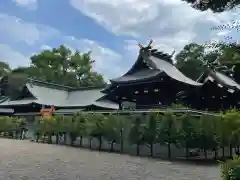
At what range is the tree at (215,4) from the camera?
3.80 metres

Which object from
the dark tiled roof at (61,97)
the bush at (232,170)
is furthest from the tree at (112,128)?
the dark tiled roof at (61,97)

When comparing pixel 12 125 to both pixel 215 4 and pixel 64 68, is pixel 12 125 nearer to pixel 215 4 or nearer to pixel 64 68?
pixel 215 4

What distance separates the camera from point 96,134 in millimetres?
16781

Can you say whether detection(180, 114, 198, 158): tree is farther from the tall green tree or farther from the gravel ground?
the tall green tree

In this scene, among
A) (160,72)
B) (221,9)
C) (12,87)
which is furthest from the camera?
(12,87)

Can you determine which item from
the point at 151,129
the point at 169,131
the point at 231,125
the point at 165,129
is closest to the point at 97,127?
the point at 151,129

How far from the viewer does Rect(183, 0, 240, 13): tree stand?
3796mm

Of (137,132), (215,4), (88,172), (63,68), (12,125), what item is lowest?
(88,172)

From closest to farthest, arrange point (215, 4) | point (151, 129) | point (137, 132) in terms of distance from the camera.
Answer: point (215, 4) → point (151, 129) → point (137, 132)

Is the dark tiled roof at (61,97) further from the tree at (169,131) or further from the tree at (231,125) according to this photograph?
the tree at (231,125)

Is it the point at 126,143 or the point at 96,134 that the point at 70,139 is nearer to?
the point at 96,134

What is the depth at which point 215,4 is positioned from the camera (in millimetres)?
4004

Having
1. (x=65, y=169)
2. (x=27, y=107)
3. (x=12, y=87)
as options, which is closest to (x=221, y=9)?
(x=65, y=169)

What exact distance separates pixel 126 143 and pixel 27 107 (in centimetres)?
1816
